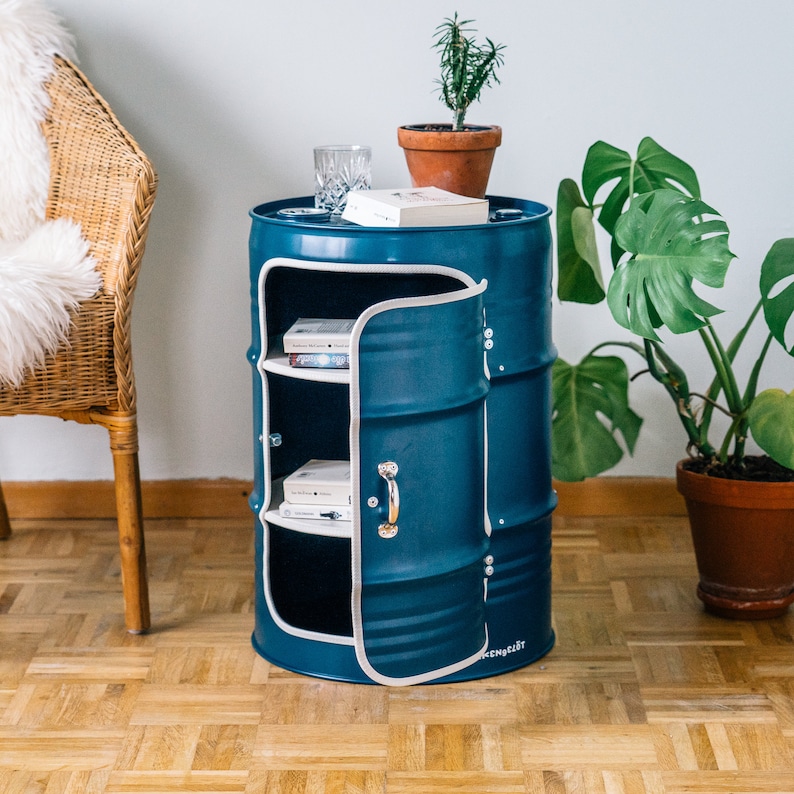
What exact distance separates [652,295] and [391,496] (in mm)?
437

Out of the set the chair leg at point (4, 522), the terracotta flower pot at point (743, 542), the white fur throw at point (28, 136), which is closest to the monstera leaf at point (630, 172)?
the terracotta flower pot at point (743, 542)

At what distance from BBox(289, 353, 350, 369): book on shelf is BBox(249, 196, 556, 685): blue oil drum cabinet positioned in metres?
0.01

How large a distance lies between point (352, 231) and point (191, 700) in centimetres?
70

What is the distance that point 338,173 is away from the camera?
1.63m

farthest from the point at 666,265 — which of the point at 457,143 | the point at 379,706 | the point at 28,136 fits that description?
the point at 28,136

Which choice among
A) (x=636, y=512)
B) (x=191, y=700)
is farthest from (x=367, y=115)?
(x=191, y=700)

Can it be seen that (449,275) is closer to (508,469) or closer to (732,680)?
(508,469)

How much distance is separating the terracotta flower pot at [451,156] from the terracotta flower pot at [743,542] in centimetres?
60

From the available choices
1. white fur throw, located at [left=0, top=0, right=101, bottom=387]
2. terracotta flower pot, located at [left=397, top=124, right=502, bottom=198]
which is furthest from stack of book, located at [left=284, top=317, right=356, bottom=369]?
white fur throw, located at [left=0, top=0, right=101, bottom=387]

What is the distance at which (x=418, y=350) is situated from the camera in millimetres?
1404

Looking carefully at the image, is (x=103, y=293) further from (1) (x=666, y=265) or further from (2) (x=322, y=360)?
(1) (x=666, y=265)

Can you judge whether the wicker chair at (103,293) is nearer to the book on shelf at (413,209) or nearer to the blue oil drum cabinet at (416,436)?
the blue oil drum cabinet at (416,436)

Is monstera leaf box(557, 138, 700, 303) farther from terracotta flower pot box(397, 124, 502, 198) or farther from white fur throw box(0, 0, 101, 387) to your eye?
white fur throw box(0, 0, 101, 387)

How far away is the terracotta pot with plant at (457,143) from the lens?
5.12 feet
